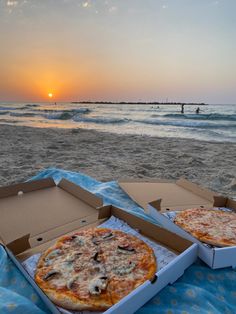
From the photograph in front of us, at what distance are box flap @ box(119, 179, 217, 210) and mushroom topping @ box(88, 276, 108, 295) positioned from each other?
70cm

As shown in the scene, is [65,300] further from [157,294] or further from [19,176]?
[19,176]

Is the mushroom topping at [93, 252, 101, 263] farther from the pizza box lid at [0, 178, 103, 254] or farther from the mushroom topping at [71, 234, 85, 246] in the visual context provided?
the pizza box lid at [0, 178, 103, 254]

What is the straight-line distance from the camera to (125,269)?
939 mm

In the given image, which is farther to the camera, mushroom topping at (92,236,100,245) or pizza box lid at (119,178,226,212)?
pizza box lid at (119,178,226,212)

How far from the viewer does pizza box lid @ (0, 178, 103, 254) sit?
1.19 m

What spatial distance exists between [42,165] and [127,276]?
3040 mm

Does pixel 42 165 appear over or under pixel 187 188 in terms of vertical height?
under

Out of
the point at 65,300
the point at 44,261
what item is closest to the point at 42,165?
the point at 44,261

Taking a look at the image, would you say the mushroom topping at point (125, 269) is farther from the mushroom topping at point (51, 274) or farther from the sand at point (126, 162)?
the sand at point (126, 162)

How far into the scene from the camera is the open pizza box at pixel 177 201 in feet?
3.14

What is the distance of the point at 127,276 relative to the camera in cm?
89

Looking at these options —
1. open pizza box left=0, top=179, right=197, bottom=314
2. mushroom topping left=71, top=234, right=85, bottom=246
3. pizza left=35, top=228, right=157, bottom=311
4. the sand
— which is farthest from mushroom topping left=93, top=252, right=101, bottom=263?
the sand

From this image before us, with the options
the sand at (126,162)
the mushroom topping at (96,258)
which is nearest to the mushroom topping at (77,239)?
the mushroom topping at (96,258)

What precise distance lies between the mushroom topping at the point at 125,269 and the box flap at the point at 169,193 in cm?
57
